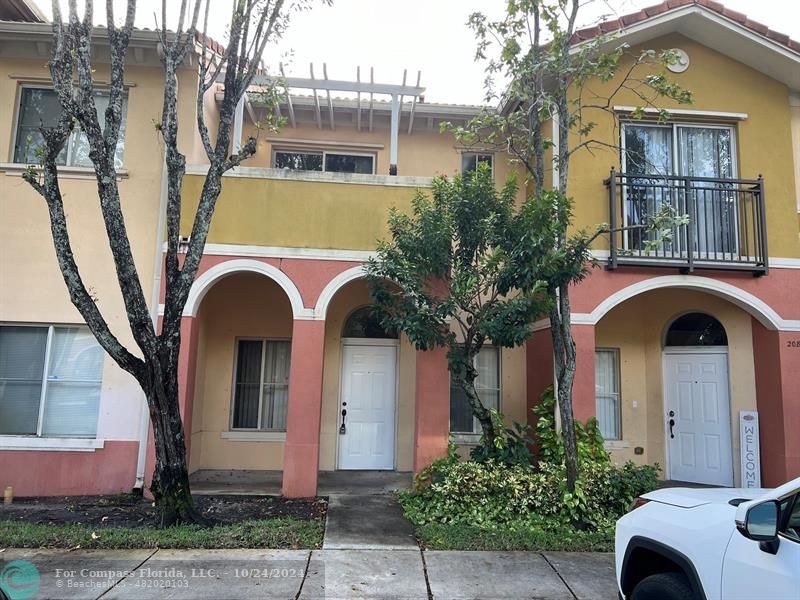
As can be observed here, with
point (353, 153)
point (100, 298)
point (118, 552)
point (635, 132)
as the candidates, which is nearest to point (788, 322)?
point (635, 132)

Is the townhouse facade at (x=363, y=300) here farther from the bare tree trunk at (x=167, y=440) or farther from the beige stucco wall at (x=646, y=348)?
the bare tree trunk at (x=167, y=440)

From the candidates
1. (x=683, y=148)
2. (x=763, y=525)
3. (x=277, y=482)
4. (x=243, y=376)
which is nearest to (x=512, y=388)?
(x=277, y=482)

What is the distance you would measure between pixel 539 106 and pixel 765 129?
405 centimetres

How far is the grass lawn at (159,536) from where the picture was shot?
583 cm

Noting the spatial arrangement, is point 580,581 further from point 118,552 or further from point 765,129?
point 765,129

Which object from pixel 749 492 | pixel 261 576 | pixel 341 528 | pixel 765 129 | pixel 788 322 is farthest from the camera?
pixel 765 129

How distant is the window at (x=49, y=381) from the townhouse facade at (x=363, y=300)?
0.03 metres

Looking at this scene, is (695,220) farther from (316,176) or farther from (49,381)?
(49,381)

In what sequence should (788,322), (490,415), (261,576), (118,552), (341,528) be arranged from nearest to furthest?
(261,576), (118,552), (341,528), (490,415), (788,322)

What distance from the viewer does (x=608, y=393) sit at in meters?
9.84

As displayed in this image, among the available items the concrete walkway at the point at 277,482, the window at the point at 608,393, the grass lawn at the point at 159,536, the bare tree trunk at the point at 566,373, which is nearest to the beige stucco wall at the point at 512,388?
the window at the point at 608,393

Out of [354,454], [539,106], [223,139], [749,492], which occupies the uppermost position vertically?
[539,106]

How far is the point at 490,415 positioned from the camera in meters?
7.46

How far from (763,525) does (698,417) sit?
23.9 feet
